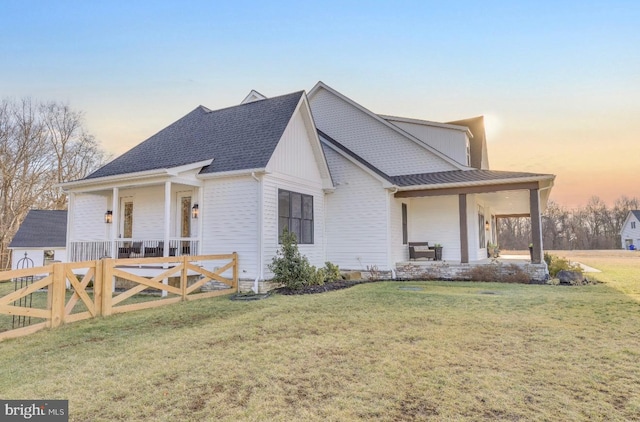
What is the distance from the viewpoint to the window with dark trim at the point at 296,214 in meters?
10.8

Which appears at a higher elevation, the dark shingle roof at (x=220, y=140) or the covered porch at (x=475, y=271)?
the dark shingle roof at (x=220, y=140)

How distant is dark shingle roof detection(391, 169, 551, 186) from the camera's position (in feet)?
38.8

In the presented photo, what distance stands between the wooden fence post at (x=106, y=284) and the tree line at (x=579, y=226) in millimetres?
44910

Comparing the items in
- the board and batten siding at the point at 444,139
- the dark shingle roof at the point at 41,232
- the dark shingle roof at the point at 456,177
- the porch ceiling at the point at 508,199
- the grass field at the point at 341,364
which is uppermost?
the board and batten siding at the point at 444,139

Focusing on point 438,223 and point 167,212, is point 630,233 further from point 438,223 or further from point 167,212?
point 167,212

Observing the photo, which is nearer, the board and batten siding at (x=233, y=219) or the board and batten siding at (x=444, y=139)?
the board and batten siding at (x=233, y=219)

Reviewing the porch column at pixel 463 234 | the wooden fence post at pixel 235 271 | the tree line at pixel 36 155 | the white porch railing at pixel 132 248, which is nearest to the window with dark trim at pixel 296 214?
the wooden fence post at pixel 235 271

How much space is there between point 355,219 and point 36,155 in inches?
1023

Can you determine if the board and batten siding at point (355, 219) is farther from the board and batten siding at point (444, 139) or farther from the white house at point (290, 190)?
the board and batten siding at point (444, 139)

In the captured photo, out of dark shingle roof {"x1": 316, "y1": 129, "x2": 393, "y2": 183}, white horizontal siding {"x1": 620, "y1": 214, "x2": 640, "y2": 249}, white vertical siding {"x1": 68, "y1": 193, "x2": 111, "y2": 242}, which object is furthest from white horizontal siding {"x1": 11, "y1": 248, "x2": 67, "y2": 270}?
white horizontal siding {"x1": 620, "y1": 214, "x2": 640, "y2": 249}

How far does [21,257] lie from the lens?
59.5 ft

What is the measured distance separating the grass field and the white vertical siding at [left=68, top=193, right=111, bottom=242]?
7090 millimetres

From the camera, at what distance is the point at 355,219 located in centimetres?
1295

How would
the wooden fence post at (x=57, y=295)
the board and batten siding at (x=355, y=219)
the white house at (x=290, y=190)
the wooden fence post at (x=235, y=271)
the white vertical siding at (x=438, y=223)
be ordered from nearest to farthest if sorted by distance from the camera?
the wooden fence post at (x=57, y=295) < the wooden fence post at (x=235, y=271) < the white house at (x=290, y=190) < the board and batten siding at (x=355, y=219) < the white vertical siding at (x=438, y=223)
